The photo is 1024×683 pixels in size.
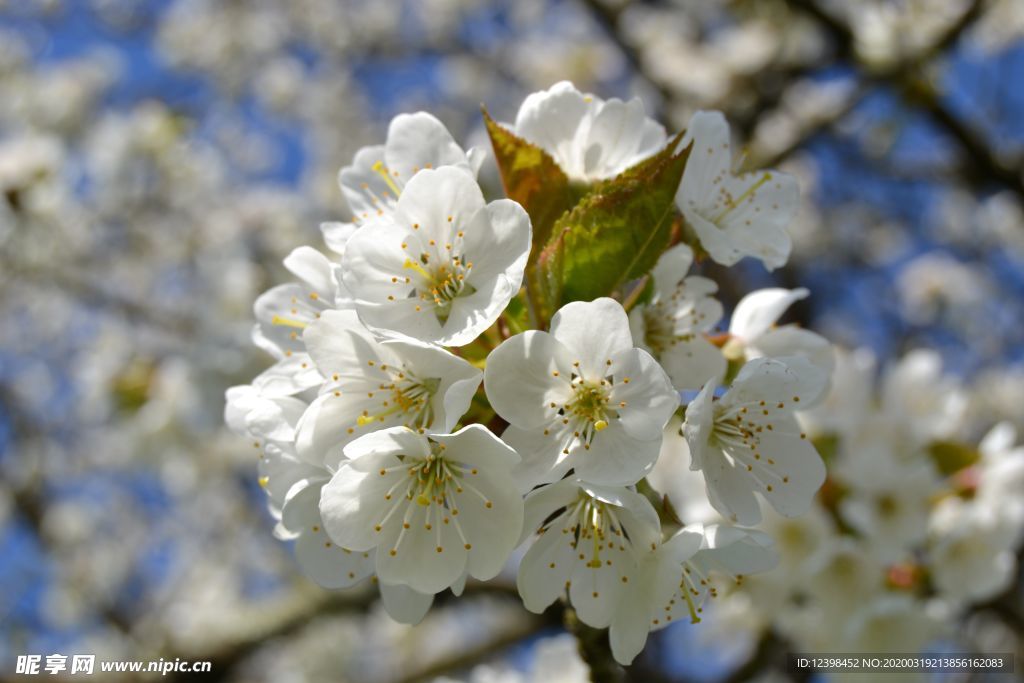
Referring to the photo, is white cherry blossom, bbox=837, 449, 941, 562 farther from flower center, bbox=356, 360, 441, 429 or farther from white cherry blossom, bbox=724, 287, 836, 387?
flower center, bbox=356, 360, 441, 429

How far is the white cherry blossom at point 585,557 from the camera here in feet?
3.64

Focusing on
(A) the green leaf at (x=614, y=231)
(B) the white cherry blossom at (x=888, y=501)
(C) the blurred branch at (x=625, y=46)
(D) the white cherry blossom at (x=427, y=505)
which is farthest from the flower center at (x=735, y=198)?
(C) the blurred branch at (x=625, y=46)

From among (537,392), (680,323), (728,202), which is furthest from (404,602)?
(728,202)

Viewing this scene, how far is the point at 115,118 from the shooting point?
5516 millimetres

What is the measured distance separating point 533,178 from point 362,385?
0.42 meters

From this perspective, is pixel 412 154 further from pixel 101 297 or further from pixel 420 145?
pixel 101 297

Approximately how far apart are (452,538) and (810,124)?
136 inches

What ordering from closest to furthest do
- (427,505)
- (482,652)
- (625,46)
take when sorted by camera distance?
(427,505) < (482,652) < (625,46)

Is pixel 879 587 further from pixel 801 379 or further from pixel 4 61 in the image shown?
pixel 4 61

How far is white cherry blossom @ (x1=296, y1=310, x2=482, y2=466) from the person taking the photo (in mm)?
1066

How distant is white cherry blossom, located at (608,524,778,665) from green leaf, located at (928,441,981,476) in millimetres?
1388

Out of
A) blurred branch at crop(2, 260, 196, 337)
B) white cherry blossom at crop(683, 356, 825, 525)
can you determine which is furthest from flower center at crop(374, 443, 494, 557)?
blurred branch at crop(2, 260, 196, 337)

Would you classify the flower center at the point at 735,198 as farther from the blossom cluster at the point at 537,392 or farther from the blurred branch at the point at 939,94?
the blurred branch at the point at 939,94

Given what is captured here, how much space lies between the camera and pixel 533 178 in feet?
3.93
